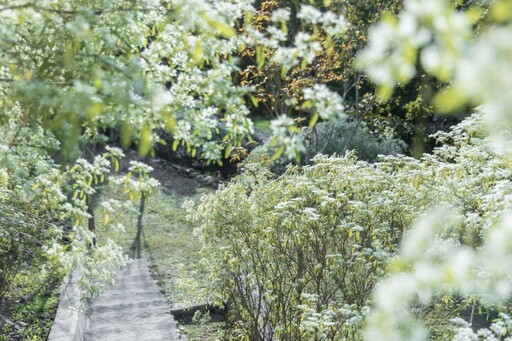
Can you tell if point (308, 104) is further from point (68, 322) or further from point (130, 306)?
point (130, 306)

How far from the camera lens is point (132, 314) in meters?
7.67

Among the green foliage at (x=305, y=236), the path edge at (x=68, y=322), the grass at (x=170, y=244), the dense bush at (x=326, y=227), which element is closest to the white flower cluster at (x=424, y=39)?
the dense bush at (x=326, y=227)

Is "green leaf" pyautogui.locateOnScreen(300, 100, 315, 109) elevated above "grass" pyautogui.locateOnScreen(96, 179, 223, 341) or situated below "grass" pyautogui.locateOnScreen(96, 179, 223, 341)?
above

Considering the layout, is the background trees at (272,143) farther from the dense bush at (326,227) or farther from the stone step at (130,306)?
the stone step at (130,306)

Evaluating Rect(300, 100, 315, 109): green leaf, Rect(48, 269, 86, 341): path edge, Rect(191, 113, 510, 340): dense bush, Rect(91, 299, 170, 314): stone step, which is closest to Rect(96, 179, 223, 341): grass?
Rect(91, 299, 170, 314): stone step

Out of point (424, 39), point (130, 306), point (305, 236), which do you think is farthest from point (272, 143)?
point (130, 306)

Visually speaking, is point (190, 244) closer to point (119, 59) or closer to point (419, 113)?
point (419, 113)

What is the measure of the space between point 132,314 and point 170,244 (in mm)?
2919

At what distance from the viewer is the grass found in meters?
7.69

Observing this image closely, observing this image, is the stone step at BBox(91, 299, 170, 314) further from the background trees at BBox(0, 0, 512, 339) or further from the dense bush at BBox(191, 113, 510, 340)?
the dense bush at BBox(191, 113, 510, 340)

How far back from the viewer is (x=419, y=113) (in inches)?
520

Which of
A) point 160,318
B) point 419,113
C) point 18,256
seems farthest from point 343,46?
point 18,256

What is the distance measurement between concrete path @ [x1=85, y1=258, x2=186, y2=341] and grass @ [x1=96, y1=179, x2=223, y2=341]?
0.74 ft

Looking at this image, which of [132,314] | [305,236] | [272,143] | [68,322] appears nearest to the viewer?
[272,143]
